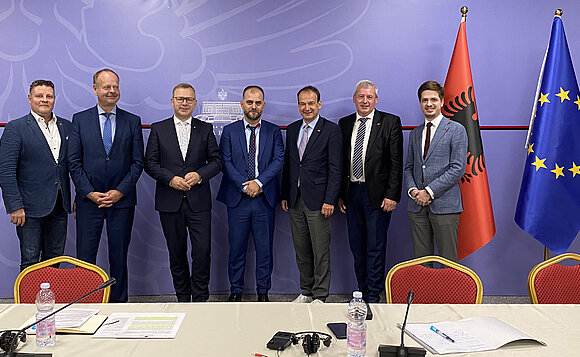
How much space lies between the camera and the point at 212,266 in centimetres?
486

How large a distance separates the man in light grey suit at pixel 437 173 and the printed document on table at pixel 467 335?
201 centimetres

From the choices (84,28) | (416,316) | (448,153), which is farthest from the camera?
(84,28)

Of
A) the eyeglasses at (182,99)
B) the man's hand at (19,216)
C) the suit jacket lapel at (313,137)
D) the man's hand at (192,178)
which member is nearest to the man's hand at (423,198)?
the suit jacket lapel at (313,137)

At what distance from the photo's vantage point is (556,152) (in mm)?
4258

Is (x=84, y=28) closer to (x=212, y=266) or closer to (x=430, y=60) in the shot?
(x=212, y=266)

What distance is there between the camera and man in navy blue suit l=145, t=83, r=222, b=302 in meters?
4.17

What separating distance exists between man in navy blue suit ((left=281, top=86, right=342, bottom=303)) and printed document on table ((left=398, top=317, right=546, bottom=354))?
7.63ft

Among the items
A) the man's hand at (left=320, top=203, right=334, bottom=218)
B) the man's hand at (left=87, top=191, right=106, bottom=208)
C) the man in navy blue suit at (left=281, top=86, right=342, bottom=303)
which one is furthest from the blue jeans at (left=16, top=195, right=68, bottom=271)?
the man's hand at (left=320, top=203, right=334, bottom=218)

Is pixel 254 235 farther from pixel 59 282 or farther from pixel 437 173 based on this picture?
pixel 59 282

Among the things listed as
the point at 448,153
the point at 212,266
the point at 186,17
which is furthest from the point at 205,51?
the point at 448,153

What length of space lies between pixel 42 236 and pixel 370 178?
2.76 m

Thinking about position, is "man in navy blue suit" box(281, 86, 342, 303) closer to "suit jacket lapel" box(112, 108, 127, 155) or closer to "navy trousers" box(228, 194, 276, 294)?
"navy trousers" box(228, 194, 276, 294)

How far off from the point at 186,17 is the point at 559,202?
3712 millimetres

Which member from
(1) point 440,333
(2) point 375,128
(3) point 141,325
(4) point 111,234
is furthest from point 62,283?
(2) point 375,128
